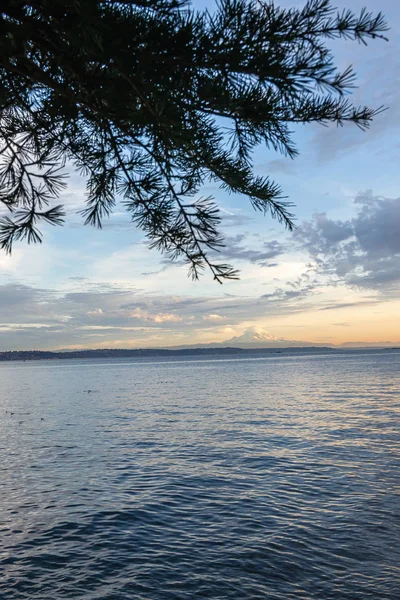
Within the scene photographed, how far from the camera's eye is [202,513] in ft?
44.0

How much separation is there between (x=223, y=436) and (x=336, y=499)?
11823 mm

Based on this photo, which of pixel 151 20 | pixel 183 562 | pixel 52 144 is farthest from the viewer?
pixel 183 562

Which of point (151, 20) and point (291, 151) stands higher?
point (151, 20)

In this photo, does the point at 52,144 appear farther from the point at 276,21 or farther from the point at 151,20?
the point at 276,21

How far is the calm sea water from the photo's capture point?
373 inches

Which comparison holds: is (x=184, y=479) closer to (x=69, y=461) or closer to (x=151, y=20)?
(x=69, y=461)

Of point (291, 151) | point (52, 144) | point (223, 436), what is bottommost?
point (223, 436)

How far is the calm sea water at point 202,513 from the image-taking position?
31.1 feet

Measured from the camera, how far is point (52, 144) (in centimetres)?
648

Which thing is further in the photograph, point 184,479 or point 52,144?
point 184,479

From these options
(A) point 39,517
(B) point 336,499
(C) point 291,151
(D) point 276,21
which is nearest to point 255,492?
(B) point 336,499

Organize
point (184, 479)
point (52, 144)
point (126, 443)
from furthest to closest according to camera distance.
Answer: point (126, 443) < point (184, 479) < point (52, 144)

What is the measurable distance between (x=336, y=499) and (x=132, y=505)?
607 cm

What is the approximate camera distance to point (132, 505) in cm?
1434
